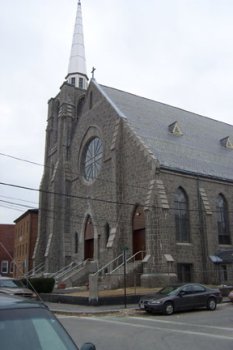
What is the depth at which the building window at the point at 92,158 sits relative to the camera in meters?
36.1

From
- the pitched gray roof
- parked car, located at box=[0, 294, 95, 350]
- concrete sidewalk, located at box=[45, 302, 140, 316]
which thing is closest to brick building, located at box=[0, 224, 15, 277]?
the pitched gray roof

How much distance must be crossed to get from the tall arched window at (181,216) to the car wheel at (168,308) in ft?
35.9

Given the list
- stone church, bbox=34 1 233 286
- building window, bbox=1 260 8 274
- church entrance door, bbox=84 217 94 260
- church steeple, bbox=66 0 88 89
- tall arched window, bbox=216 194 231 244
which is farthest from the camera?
building window, bbox=1 260 8 274

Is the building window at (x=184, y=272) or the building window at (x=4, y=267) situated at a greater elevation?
the building window at (x=4, y=267)

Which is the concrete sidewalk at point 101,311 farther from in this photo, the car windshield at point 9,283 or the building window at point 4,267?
the building window at point 4,267

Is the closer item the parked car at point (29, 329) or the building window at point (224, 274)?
the parked car at point (29, 329)

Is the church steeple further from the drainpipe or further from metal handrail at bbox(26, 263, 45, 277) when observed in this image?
the drainpipe

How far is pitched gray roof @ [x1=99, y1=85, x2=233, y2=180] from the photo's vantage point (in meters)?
31.2

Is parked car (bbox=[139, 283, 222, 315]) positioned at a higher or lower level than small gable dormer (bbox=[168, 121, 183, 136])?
lower

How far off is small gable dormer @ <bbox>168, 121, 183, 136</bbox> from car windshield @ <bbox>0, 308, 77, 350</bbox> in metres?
31.6

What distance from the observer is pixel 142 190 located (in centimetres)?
2898

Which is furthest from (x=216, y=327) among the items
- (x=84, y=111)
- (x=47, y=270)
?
(x=84, y=111)

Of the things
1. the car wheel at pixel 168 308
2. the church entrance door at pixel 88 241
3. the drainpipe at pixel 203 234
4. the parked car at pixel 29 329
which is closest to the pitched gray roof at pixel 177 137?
the drainpipe at pixel 203 234

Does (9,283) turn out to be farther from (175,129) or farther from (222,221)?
(175,129)
